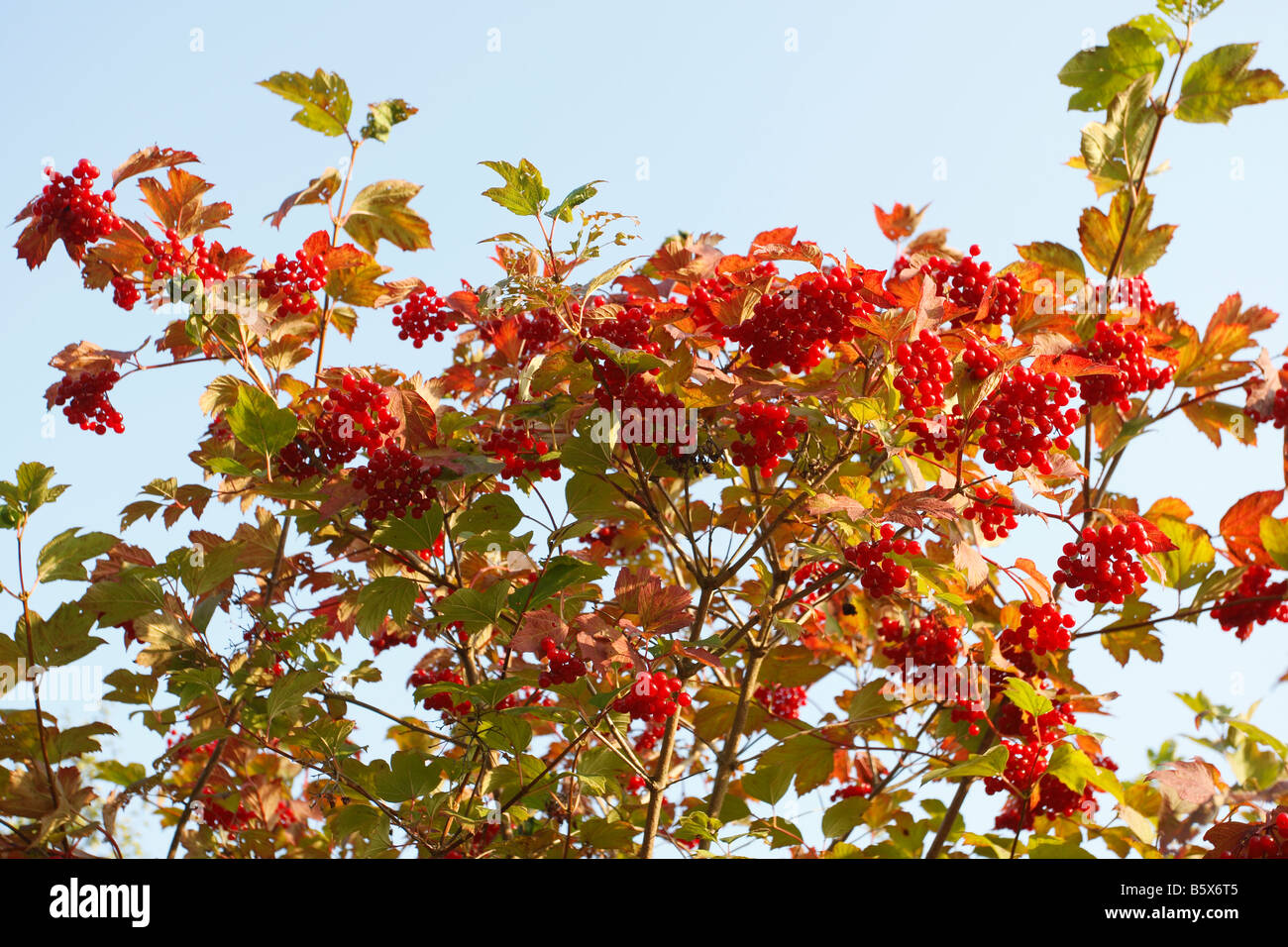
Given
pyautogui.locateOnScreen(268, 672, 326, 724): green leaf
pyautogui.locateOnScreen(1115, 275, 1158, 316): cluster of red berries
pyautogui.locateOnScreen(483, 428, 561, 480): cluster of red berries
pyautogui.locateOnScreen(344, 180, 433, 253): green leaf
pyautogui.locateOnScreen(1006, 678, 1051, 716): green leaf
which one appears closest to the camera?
pyautogui.locateOnScreen(1006, 678, 1051, 716): green leaf

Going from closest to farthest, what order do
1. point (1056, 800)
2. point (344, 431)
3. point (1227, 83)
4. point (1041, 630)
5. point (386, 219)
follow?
point (344, 431) < point (1041, 630) < point (1056, 800) < point (1227, 83) < point (386, 219)

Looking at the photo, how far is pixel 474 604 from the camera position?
11.0ft

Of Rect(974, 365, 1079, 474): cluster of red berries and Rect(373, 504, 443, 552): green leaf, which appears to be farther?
Rect(373, 504, 443, 552): green leaf

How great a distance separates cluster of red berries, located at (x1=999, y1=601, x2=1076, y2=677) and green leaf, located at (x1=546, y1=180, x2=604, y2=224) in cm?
221

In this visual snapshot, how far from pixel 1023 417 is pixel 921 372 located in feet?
1.19

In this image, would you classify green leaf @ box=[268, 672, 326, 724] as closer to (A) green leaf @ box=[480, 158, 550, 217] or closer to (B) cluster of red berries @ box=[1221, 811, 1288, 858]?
(A) green leaf @ box=[480, 158, 550, 217]

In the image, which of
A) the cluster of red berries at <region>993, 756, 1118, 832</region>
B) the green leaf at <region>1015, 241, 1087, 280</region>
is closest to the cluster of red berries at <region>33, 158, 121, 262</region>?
the green leaf at <region>1015, 241, 1087, 280</region>

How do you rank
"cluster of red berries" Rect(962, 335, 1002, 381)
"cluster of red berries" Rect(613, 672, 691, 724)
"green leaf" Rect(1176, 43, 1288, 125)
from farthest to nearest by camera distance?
"green leaf" Rect(1176, 43, 1288, 125) < "cluster of red berries" Rect(962, 335, 1002, 381) < "cluster of red berries" Rect(613, 672, 691, 724)

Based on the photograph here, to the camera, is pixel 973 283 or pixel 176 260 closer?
pixel 973 283

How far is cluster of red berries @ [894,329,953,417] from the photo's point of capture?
3.32 m

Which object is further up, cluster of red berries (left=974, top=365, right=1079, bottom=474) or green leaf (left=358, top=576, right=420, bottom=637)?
cluster of red berries (left=974, top=365, right=1079, bottom=474)

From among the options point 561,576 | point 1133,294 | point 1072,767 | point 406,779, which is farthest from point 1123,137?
point 406,779

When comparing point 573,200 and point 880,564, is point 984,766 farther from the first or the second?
point 573,200
